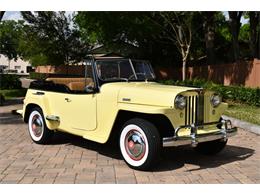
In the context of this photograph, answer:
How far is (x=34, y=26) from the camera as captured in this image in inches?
1442

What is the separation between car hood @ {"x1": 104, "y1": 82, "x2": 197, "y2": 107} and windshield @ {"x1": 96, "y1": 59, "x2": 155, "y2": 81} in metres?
0.61

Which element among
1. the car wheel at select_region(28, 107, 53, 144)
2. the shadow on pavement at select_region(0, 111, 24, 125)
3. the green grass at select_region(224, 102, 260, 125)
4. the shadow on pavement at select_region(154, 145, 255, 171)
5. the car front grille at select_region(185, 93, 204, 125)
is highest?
the car front grille at select_region(185, 93, 204, 125)

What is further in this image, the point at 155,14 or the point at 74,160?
the point at 155,14

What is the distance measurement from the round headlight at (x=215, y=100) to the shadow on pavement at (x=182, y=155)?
93cm

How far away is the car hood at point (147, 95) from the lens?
5.91m

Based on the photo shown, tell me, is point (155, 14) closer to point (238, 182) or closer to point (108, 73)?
point (108, 73)

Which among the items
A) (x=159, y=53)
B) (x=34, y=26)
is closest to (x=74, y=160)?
(x=159, y=53)

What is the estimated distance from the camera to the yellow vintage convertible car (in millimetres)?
5945

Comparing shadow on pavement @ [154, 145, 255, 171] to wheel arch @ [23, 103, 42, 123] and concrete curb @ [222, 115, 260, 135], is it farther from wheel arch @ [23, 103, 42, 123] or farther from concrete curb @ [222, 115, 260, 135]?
wheel arch @ [23, 103, 42, 123]

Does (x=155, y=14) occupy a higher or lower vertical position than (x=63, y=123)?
higher

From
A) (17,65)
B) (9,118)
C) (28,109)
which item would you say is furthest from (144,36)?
(17,65)

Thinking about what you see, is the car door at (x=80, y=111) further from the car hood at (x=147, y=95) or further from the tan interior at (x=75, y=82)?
the car hood at (x=147, y=95)

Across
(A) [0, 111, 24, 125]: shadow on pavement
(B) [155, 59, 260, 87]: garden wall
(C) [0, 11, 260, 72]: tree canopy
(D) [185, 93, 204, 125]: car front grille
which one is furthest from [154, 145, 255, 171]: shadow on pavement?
(C) [0, 11, 260, 72]: tree canopy

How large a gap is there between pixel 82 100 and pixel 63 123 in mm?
753
